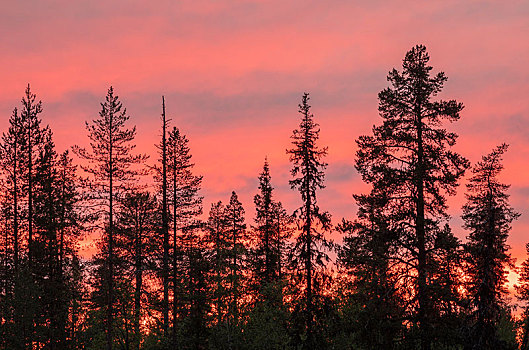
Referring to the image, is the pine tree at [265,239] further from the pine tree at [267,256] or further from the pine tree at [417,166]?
the pine tree at [417,166]

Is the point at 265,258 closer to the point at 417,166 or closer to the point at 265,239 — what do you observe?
the point at 265,239

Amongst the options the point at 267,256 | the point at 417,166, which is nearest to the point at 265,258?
the point at 267,256

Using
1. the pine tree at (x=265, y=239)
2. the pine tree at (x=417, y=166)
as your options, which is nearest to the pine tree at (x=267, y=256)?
the pine tree at (x=265, y=239)

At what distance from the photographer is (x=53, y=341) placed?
1667 inches

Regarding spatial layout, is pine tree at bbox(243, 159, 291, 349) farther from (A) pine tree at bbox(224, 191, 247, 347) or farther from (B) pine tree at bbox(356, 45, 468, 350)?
(B) pine tree at bbox(356, 45, 468, 350)

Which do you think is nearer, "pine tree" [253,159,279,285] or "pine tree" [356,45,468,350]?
"pine tree" [356,45,468,350]

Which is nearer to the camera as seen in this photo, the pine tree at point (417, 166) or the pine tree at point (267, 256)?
the pine tree at point (417, 166)

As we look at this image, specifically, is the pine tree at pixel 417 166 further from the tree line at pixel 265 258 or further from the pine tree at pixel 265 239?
the pine tree at pixel 265 239

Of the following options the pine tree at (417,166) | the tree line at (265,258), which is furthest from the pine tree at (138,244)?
the pine tree at (417,166)

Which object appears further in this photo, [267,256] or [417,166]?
[267,256]

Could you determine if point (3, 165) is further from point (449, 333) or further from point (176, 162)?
point (449, 333)

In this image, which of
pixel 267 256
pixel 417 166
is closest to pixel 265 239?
pixel 267 256

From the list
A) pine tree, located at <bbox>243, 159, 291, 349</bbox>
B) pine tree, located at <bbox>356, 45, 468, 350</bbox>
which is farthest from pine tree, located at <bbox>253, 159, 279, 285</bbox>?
pine tree, located at <bbox>356, 45, 468, 350</bbox>

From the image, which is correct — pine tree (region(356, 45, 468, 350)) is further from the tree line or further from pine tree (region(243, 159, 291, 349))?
pine tree (region(243, 159, 291, 349))
